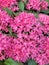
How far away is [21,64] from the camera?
6.60ft

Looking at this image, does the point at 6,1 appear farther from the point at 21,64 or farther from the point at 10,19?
the point at 21,64

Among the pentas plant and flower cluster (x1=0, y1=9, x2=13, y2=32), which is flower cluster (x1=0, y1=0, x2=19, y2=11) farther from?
flower cluster (x1=0, y1=9, x2=13, y2=32)

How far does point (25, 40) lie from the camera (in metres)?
2.02

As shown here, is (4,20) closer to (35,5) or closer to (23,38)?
(23,38)

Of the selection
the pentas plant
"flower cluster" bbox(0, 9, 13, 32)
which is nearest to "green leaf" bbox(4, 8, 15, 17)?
the pentas plant

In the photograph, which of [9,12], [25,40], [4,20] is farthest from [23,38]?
[9,12]

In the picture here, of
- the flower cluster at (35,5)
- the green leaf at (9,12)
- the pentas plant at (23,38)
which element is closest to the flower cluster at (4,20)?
the pentas plant at (23,38)

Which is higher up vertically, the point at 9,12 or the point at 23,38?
the point at 9,12

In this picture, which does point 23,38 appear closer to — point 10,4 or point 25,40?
point 25,40

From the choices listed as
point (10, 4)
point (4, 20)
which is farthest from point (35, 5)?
point (4, 20)

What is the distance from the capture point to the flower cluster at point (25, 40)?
1.97 m

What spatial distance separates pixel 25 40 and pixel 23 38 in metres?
0.03

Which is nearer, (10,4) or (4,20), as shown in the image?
(4,20)

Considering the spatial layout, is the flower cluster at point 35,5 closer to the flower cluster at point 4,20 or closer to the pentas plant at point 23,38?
the pentas plant at point 23,38
